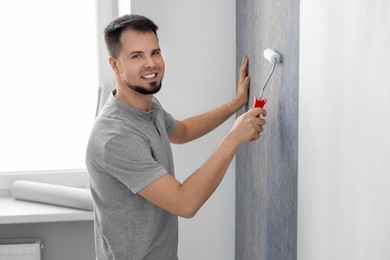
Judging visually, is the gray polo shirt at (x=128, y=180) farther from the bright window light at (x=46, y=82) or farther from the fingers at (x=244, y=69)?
the bright window light at (x=46, y=82)

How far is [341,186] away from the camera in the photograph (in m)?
1.32

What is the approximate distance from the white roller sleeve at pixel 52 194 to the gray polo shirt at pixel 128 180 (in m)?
0.56

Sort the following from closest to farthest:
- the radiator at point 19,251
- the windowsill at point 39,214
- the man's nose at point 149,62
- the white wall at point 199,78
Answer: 1. the man's nose at point 149,62
2. the white wall at point 199,78
3. the windowsill at point 39,214
4. the radiator at point 19,251

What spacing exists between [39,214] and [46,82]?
554 millimetres

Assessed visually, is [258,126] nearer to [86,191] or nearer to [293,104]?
[293,104]

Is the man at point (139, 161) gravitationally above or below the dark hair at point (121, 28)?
below

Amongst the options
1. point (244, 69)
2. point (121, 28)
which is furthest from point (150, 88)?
point (244, 69)

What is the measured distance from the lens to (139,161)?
1712 millimetres

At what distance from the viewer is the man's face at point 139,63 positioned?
1.80 metres

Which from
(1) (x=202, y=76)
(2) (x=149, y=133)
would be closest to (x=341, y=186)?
(2) (x=149, y=133)

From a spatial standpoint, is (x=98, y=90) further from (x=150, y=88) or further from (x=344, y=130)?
(x=344, y=130)

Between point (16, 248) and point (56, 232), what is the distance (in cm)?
17

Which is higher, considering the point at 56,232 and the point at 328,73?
the point at 328,73

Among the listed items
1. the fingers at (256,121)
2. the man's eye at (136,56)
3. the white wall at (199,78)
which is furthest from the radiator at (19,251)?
the fingers at (256,121)
